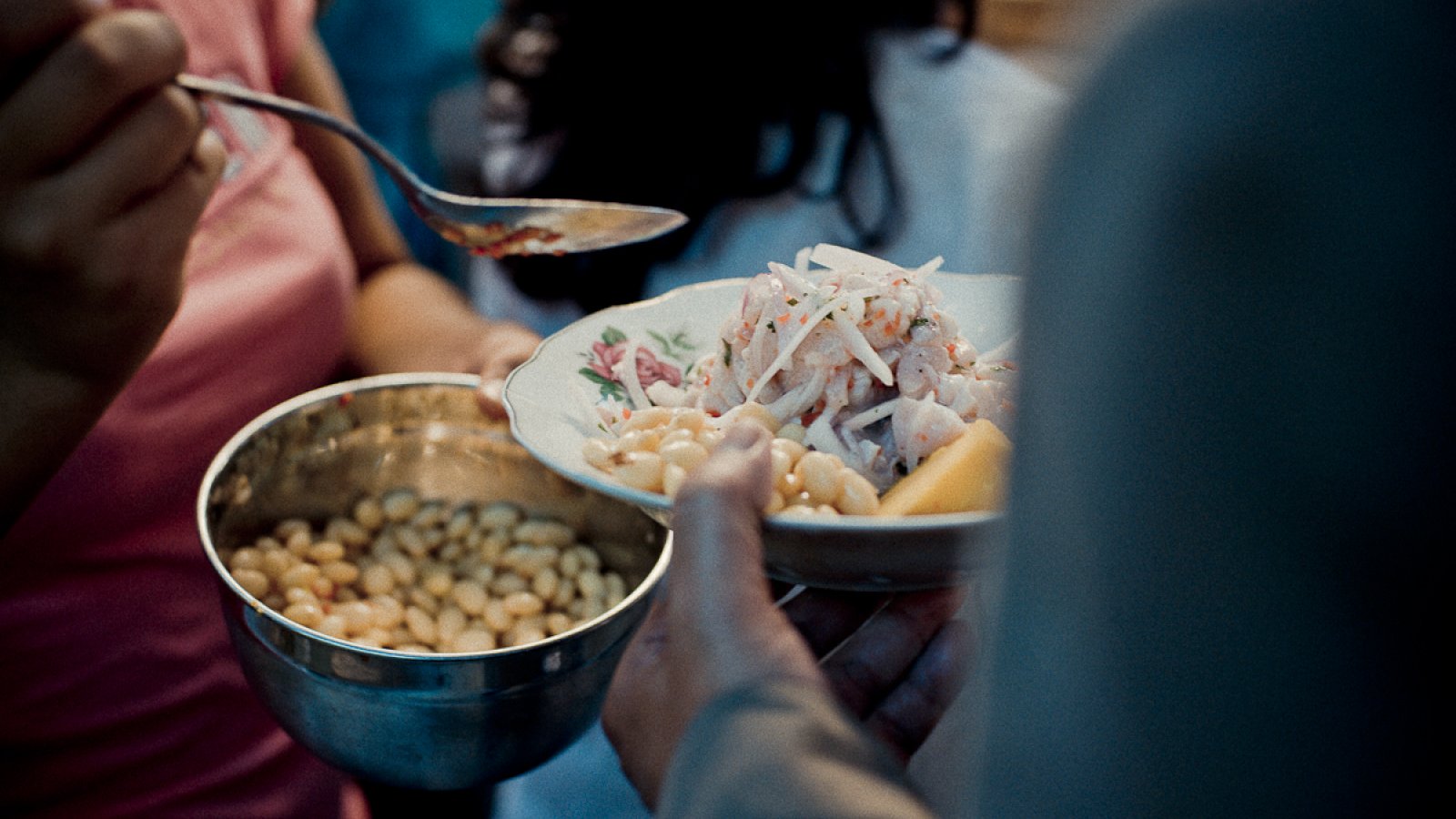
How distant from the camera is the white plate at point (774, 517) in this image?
0.51m

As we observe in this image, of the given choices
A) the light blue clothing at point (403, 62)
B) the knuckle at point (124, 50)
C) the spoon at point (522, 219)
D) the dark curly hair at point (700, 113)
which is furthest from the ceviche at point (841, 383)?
the light blue clothing at point (403, 62)

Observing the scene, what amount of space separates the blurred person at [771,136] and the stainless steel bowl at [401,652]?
0.77 metres

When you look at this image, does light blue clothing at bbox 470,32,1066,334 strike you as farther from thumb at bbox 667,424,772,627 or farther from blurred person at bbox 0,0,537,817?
thumb at bbox 667,424,772,627

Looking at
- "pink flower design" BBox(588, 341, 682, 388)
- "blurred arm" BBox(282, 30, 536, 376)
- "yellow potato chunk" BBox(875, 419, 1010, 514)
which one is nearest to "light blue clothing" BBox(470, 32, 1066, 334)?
"blurred arm" BBox(282, 30, 536, 376)

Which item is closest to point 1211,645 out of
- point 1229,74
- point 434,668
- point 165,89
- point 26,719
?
point 1229,74

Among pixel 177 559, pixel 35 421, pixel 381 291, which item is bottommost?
pixel 177 559

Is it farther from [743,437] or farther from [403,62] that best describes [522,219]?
[403,62]

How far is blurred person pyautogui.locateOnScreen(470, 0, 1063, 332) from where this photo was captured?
5.36ft

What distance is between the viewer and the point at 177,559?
0.96m

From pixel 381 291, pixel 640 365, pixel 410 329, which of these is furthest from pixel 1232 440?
pixel 381 291

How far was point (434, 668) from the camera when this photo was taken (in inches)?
24.1

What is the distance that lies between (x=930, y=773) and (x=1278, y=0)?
1.03m

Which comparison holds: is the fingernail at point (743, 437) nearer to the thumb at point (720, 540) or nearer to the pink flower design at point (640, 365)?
the thumb at point (720, 540)

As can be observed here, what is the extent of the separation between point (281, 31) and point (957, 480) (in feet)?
3.53
